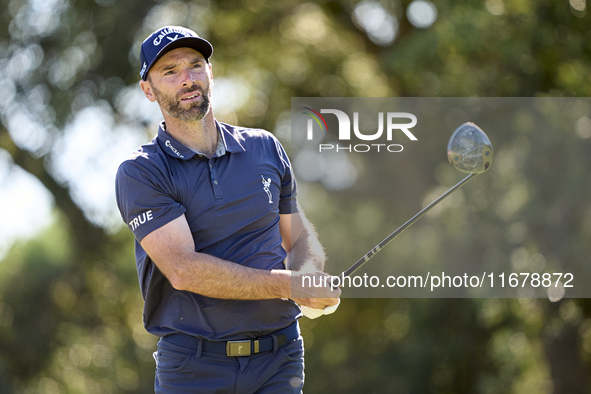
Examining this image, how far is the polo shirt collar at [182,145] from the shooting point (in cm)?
268

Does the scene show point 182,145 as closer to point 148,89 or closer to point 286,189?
point 148,89

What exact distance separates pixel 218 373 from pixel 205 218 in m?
0.57

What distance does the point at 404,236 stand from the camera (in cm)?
745

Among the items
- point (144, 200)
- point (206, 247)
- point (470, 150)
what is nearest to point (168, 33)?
point (144, 200)

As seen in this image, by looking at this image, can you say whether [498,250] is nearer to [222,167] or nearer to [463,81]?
[463,81]

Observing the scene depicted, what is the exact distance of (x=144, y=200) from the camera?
2.56m

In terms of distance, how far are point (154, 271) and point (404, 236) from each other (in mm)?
5086

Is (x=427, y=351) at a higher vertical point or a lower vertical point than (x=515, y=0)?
lower

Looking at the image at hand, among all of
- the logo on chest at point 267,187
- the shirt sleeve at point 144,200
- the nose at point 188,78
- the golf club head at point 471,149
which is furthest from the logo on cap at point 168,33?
the golf club head at point 471,149

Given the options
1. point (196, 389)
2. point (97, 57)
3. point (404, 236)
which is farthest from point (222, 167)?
point (97, 57)

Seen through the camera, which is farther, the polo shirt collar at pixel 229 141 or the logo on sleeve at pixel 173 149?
the polo shirt collar at pixel 229 141

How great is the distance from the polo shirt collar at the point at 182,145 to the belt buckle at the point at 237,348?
718mm

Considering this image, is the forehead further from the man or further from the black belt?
the black belt

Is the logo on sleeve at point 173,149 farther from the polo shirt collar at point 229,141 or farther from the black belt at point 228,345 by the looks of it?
the black belt at point 228,345
